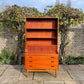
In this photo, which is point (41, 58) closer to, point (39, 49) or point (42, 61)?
point (42, 61)

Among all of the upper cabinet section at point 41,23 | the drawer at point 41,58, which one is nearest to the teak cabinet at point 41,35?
the upper cabinet section at point 41,23

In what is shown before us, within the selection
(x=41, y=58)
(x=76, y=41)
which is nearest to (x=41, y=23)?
(x=41, y=58)

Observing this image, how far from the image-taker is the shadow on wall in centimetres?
470

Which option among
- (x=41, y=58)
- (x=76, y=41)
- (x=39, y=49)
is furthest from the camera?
(x=76, y=41)

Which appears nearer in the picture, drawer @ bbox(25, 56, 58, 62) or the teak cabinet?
drawer @ bbox(25, 56, 58, 62)

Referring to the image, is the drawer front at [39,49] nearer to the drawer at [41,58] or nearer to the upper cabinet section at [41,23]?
the drawer at [41,58]

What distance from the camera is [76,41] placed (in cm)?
472

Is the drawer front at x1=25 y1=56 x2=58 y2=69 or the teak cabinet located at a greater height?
the teak cabinet

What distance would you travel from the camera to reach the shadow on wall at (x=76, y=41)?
4703 mm

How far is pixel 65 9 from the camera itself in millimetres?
3734

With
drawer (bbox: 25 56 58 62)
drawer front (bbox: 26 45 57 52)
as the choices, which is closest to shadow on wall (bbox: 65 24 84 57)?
drawer front (bbox: 26 45 57 52)

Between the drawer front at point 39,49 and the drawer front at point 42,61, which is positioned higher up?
the drawer front at point 39,49

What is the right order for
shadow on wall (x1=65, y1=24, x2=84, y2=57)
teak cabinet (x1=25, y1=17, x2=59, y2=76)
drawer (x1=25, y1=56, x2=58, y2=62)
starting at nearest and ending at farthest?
drawer (x1=25, y1=56, x2=58, y2=62)
teak cabinet (x1=25, y1=17, x2=59, y2=76)
shadow on wall (x1=65, y1=24, x2=84, y2=57)

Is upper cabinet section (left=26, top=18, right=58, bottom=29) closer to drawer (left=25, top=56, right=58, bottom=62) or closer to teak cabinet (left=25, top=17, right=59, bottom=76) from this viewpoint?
teak cabinet (left=25, top=17, right=59, bottom=76)
